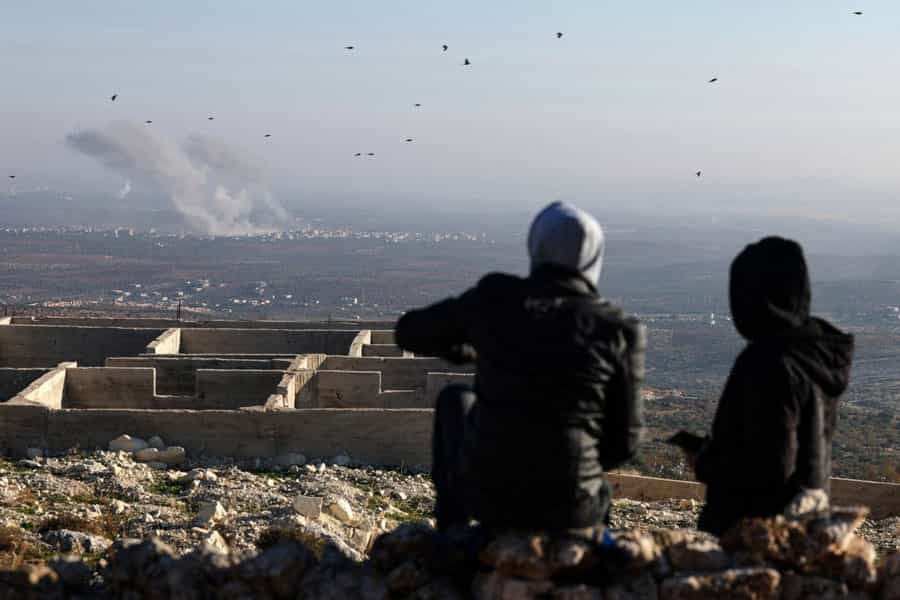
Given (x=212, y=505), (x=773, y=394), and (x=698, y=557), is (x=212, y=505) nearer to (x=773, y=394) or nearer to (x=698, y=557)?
(x=698, y=557)

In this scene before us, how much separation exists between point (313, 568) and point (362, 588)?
239 millimetres

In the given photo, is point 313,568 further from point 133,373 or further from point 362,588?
point 133,373

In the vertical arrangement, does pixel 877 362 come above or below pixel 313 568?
below

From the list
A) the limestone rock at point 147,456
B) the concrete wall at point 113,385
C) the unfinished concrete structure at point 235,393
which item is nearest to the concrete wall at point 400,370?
the unfinished concrete structure at point 235,393

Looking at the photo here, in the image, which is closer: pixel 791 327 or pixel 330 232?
pixel 791 327

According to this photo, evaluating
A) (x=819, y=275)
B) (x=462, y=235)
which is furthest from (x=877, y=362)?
(x=462, y=235)

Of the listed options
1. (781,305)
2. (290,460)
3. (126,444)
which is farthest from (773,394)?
(126,444)

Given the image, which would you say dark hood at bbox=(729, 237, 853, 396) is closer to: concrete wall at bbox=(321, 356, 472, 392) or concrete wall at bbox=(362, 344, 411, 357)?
concrete wall at bbox=(321, 356, 472, 392)

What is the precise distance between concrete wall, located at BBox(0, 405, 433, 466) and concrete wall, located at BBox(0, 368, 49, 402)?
242 centimetres

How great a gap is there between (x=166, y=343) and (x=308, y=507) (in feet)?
29.9

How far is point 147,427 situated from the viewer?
12.3 meters

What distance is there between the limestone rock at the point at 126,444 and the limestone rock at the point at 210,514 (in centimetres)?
345


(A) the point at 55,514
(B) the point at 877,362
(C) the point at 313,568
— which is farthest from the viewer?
(B) the point at 877,362

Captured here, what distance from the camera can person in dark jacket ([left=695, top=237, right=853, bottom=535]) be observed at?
442cm
